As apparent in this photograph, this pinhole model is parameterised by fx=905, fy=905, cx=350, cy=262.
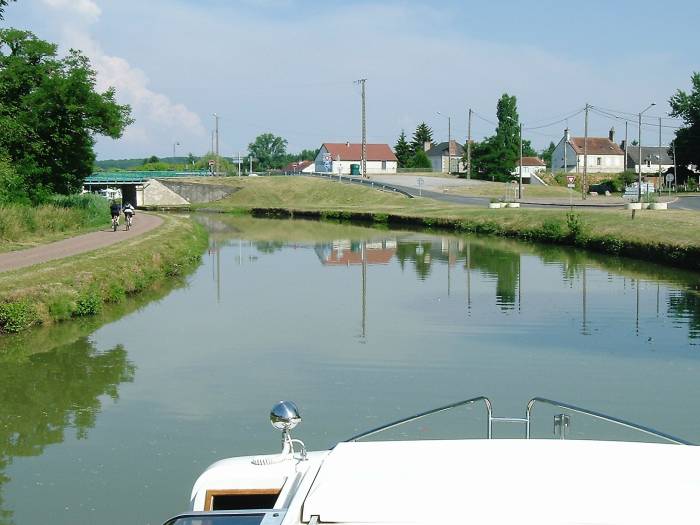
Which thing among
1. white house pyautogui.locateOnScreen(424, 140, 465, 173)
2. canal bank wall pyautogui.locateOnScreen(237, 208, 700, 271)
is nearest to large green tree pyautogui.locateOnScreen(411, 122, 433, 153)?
white house pyautogui.locateOnScreen(424, 140, 465, 173)

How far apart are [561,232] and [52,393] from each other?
112ft

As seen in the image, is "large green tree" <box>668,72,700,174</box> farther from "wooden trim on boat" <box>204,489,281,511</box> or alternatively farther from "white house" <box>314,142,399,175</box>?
"wooden trim on boat" <box>204,489,281,511</box>

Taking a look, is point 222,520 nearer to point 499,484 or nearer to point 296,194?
point 499,484

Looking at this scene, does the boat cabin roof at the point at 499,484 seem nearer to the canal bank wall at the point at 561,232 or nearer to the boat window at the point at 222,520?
the boat window at the point at 222,520

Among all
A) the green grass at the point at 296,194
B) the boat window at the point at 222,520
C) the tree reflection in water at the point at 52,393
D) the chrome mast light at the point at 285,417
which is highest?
the green grass at the point at 296,194

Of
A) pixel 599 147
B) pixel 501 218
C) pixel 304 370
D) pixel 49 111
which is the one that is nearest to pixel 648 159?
pixel 599 147

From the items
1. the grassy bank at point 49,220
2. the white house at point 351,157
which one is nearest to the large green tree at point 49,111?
the grassy bank at point 49,220

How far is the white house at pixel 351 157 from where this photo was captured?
136000 millimetres

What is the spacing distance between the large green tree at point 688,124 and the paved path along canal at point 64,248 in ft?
202

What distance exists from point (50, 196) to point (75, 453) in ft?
118

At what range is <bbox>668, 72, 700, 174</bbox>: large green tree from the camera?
8800cm

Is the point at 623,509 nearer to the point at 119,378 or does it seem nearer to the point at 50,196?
the point at 119,378

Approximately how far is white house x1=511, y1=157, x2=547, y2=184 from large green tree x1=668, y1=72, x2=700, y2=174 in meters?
15.9

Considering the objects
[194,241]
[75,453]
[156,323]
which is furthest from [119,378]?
[194,241]
